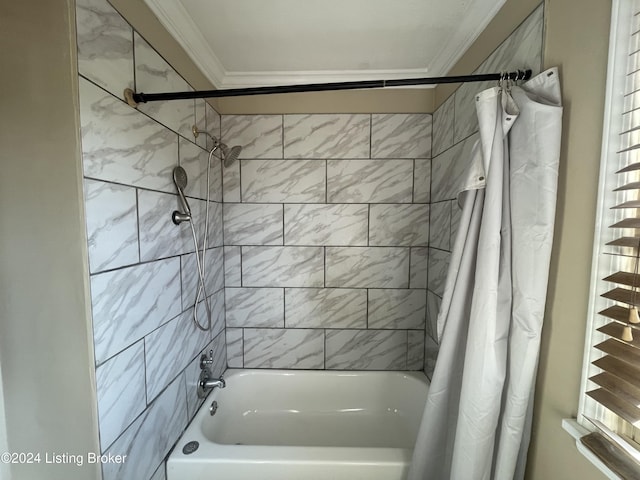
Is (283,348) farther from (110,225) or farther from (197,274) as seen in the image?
(110,225)

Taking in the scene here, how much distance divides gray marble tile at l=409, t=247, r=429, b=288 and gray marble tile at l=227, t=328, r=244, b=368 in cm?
117

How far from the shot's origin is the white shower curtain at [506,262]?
29.5 inches

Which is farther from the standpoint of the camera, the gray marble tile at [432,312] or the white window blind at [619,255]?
the gray marble tile at [432,312]

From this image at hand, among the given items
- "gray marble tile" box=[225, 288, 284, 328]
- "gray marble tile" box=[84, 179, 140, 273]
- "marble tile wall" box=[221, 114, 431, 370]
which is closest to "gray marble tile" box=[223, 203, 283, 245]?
"marble tile wall" box=[221, 114, 431, 370]

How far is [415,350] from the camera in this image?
1.78 meters

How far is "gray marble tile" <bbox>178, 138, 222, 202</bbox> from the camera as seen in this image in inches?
49.4

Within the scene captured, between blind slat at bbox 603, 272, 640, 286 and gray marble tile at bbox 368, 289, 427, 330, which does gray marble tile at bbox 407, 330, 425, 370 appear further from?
blind slat at bbox 603, 272, 640, 286

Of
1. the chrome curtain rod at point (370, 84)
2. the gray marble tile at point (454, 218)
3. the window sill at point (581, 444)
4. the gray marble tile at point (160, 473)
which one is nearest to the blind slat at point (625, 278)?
the window sill at point (581, 444)

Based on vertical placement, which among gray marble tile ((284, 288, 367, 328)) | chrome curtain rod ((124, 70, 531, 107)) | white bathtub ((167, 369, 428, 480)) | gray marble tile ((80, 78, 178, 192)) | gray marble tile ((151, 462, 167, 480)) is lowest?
white bathtub ((167, 369, 428, 480))

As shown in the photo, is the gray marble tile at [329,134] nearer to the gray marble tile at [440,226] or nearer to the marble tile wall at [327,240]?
the marble tile wall at [327,240]

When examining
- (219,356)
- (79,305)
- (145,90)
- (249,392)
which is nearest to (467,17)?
(145,90)

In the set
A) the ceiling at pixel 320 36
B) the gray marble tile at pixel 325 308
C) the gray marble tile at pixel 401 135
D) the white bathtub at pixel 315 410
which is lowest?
the white bathtub at pixel 315 410

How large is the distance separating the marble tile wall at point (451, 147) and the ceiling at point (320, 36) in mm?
202

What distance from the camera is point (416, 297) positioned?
1.75 m
